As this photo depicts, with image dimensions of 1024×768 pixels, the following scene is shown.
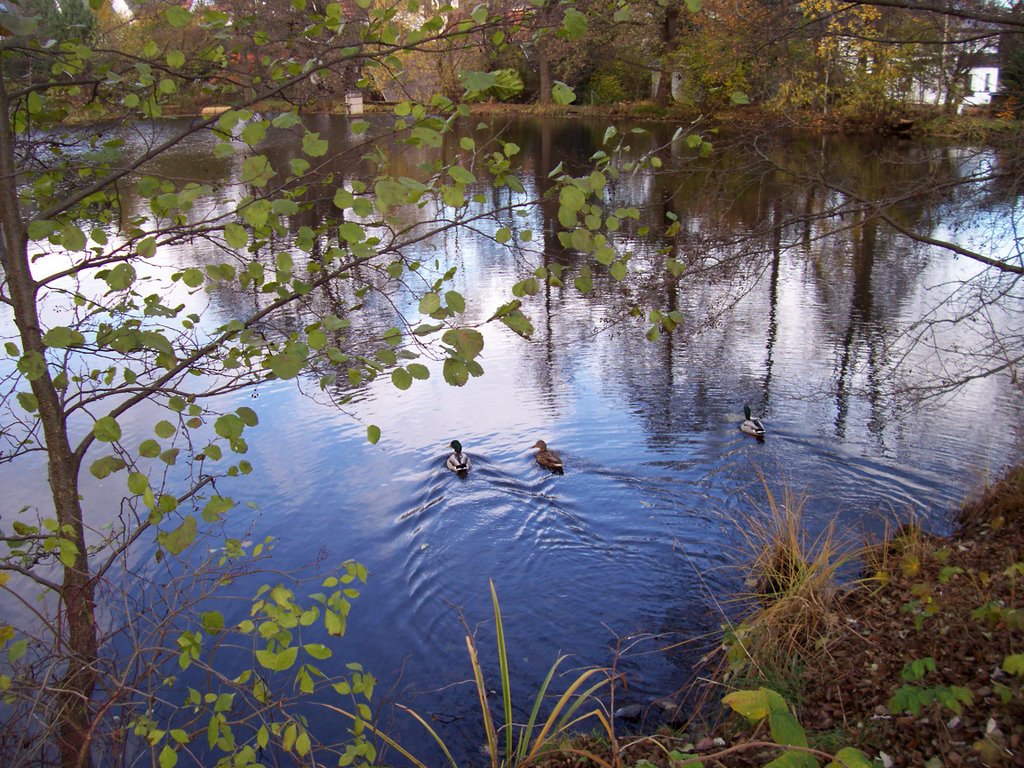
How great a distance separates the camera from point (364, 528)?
24.1 feet

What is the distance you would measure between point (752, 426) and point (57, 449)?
6.85 metres

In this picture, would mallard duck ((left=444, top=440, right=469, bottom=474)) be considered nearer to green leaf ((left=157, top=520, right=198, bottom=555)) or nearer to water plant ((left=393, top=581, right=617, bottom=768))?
water plant ((left=393, top=581, right=617, bottom=768))

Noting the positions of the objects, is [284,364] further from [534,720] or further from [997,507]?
[997,507]

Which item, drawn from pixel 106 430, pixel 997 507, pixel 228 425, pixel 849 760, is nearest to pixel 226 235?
pixel 228 425

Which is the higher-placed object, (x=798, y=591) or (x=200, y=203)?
(x=200, y=203)

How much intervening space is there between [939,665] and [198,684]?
4.45 meters

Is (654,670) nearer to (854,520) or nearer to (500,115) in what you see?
(854,520)

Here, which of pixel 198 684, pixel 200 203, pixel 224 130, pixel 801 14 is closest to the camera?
pixel 224 130

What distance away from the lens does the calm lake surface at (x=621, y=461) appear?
18.9 feet

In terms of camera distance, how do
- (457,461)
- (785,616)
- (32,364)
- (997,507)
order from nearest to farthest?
(32,364) < (785,616) < (997,507) < (457,461)

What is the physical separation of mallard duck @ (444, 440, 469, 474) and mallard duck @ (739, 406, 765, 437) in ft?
9.73

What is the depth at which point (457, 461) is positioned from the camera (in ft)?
27.1

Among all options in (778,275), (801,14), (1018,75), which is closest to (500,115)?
(778,275)

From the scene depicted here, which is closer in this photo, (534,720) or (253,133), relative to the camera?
(253,133)
